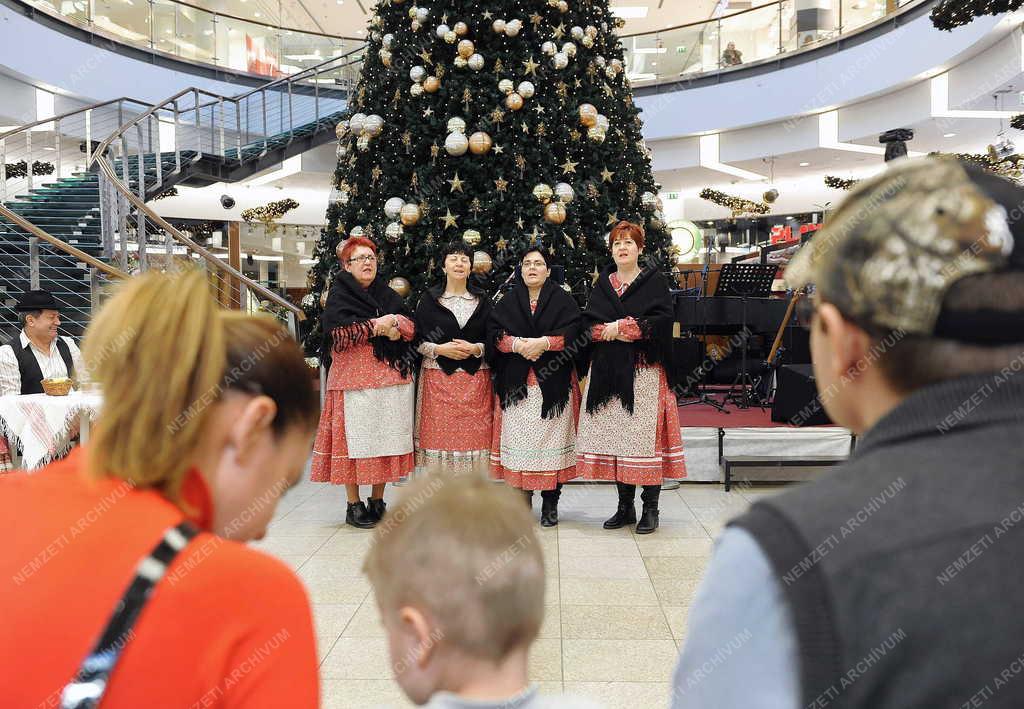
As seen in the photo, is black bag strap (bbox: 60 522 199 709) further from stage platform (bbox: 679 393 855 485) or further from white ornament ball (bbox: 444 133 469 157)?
stage platform (bbox: 679 393 855 485)

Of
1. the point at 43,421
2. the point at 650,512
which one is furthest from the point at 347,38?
the point at 650,512

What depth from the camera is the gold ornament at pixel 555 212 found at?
5352mm

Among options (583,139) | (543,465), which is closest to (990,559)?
(543,465)

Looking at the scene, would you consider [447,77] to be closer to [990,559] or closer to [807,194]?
[990,559]

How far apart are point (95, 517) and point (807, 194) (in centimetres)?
1682

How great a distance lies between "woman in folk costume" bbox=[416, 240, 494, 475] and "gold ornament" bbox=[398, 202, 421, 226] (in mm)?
966

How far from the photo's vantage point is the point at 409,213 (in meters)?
5.38

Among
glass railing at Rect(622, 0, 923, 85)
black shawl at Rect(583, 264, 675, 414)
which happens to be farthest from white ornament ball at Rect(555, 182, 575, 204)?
glass railing at Rect(622, 0, 923, 85)

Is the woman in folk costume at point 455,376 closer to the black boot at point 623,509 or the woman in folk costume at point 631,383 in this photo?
the woman in folk costume at point 631,383

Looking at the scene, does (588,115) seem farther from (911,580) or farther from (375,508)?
(911,580)

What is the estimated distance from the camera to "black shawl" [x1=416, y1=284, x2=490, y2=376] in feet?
14.8

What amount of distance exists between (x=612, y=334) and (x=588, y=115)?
80.6 inches

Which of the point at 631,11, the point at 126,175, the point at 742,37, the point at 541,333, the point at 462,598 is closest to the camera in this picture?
the point at 462,598

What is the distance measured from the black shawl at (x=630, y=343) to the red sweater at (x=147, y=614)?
3.67m
